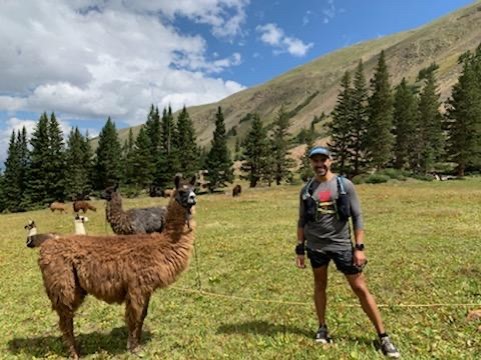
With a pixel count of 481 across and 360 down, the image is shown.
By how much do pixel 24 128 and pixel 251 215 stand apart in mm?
72516

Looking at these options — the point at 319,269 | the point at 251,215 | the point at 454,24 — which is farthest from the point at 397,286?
the point at 454,24

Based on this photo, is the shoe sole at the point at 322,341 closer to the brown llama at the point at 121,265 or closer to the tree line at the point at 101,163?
the brown llama at the point at 121,265

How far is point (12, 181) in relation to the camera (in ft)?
225

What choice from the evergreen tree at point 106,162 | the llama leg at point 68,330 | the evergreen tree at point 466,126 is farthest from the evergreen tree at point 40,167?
the llama leg at point 68,330

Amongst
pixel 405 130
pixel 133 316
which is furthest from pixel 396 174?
pixel 133 316

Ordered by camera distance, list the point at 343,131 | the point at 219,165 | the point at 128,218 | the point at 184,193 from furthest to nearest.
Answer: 1. the point at 219,165
2. the point at 343,131
3. the point at 128,218
4. the point at 184,193

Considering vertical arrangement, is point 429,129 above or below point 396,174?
above

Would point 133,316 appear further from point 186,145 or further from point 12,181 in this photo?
point 12,181

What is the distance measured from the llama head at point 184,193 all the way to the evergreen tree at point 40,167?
59415 millimetres

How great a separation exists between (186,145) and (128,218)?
173 feet

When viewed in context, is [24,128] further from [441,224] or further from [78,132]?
[441,224]

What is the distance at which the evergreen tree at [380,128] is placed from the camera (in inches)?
2146

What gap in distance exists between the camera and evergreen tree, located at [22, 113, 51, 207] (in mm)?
59750

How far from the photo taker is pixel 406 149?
189 feet
